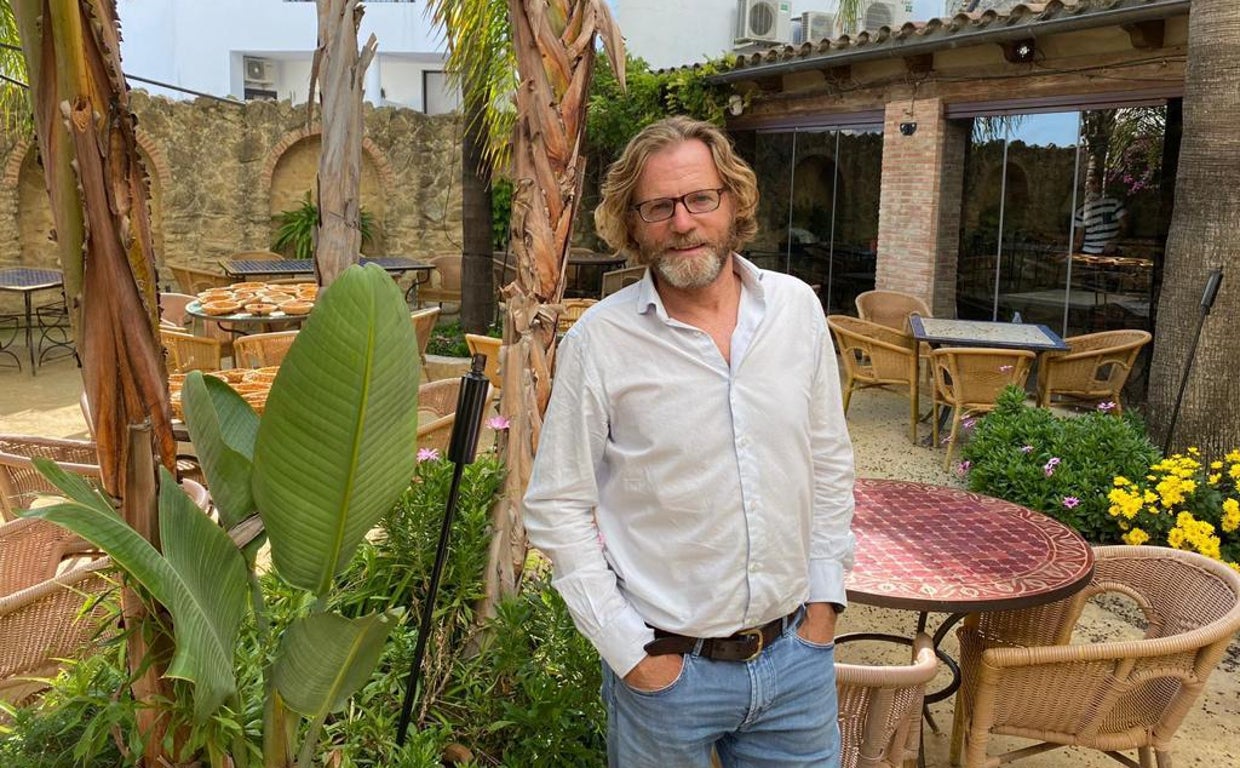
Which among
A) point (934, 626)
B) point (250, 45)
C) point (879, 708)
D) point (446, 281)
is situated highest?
point (250, 45)

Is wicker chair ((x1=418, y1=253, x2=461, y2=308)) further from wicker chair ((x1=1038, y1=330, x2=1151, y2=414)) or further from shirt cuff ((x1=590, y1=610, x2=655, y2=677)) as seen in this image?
shirt cuff ((x1=590, y1=610, x2=655, y2=677))

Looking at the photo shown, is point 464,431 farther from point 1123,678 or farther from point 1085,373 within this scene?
point 1085,373

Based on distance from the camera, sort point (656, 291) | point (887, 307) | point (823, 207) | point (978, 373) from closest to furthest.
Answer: point (656, 291) < point (978, 373) < point (887, 307) < point (823, 207)

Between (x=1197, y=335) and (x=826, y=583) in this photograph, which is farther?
(x=1197, y=335)

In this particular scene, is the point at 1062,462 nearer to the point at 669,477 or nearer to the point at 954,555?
the point at 954,555

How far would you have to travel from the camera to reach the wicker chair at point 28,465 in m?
4.10

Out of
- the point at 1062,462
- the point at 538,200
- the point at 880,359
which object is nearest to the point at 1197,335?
the point at 1062,462

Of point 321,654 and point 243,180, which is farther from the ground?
point 243,180

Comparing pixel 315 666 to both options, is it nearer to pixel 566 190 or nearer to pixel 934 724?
pixel 566 190

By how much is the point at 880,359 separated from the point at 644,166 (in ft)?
20.4

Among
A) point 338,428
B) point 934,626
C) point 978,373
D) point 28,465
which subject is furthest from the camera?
point 978,373

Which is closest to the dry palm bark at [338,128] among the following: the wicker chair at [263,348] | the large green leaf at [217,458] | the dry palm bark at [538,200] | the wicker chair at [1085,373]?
the dry palm bark at [538,200]

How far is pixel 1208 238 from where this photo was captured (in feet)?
18.0

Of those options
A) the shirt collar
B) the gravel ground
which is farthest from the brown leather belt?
the gravel ground
